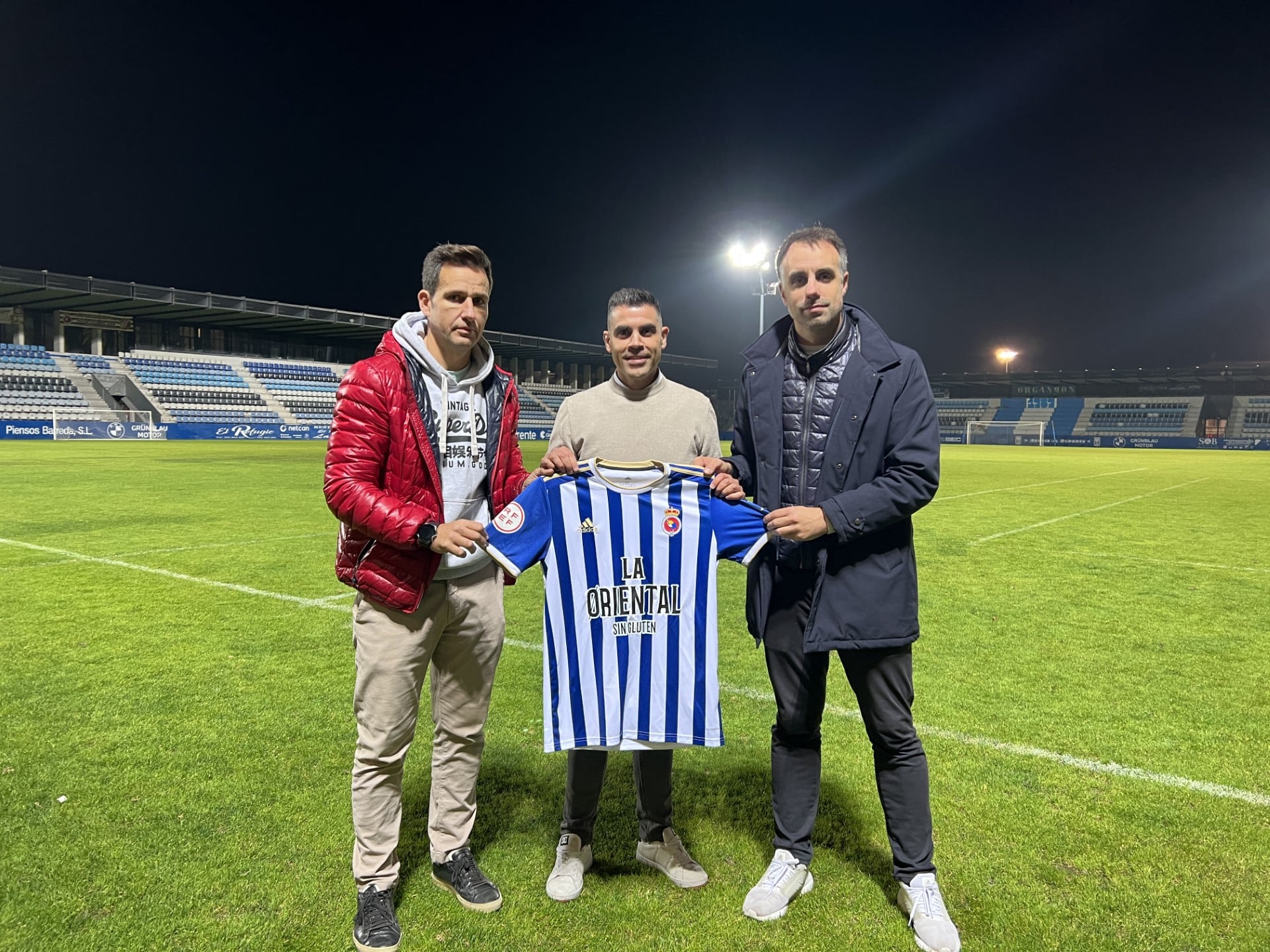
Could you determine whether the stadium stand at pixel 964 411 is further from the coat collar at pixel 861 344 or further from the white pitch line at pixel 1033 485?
the coat collar at pixel 861 344

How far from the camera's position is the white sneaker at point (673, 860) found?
2.52m

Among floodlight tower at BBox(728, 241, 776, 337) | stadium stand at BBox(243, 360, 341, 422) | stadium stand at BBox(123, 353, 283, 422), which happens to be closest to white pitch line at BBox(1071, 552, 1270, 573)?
floodlight tower at BBox(728, 241, 776, 337)

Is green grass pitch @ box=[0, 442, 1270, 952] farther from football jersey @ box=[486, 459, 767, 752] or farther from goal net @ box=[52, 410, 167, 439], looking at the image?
goal net @ box=[52, 410, 167, 439]

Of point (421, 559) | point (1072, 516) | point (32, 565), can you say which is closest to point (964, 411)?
point (1072, 516)

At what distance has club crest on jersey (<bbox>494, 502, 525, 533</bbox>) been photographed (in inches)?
94.0

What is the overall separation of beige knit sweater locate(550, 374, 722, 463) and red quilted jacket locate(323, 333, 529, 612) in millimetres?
433

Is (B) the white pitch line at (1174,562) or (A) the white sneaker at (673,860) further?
(B) the white pitch line at (1174,562)

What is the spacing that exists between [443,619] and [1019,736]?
285 centimetres

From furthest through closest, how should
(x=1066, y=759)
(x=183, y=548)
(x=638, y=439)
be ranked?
(x=183, y=548)
(x=1066, y=759)
(x=638, y=439)

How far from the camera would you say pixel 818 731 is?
8.30 feet

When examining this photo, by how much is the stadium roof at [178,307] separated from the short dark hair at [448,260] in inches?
1588

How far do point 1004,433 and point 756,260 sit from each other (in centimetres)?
3909

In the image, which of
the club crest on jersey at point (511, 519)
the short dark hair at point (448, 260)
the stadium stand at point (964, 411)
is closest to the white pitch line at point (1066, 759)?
the club crest on jersey at point (511, 519)

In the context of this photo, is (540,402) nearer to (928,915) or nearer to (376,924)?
(376,924)
